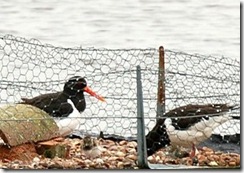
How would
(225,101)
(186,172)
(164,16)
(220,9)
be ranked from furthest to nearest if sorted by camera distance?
(164,16) < (220,9) < (225,101) < (186,172)

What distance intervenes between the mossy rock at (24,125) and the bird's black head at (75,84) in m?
0.29

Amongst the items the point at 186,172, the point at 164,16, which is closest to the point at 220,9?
the point at 164,16

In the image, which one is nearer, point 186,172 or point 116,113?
point 186,172

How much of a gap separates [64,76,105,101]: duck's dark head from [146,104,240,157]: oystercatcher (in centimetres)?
35

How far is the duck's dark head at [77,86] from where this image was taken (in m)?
3.56

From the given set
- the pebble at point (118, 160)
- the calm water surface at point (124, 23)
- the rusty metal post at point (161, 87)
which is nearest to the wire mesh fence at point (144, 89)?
the rusty metal post at point (161, 87)

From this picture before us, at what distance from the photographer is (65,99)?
144 inches

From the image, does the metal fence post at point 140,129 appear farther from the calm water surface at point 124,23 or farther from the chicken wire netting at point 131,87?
the calm water surface at point 124,23

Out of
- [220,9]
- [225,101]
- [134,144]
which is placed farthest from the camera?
[220,9]

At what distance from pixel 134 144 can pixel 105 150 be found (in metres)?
0.13

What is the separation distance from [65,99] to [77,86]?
0.30ft

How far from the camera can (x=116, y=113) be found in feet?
11.4

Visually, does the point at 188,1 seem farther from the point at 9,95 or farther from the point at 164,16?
the point at 9,95

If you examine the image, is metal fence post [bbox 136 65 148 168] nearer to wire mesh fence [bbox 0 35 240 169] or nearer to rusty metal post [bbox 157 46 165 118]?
wire mesh fence [bbox 0 35 240 169]
